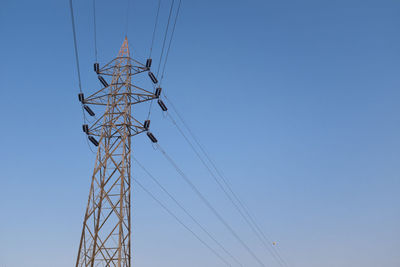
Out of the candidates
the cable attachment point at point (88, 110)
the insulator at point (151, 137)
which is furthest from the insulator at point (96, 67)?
the insulator at point (151, 137)

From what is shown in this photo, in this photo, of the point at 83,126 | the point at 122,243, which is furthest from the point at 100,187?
the point at 83,126

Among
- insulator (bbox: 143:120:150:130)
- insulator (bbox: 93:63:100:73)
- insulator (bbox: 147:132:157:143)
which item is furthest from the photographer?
insulator (bbox: 93:63:100:73)

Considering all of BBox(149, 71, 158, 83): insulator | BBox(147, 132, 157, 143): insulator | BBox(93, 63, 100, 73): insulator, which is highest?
BBox(93, 63, 100, 73): insulator

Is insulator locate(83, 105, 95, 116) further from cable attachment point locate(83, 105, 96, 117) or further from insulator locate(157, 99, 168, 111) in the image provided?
insulator locate(157, 99, 168, 111)

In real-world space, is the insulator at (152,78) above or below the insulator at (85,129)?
above

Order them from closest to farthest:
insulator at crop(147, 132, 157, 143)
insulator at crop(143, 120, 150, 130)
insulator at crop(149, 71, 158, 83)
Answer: insulator at crop(143, 120, 150, 130) < insulator at crop(147, 132, 157, 143) < insulator at crop(149, 71, 158, 83)

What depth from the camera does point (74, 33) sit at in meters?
16.2

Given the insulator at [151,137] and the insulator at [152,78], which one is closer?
the insulator at [151,137]

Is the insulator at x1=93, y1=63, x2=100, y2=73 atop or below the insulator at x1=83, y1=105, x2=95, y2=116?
atop

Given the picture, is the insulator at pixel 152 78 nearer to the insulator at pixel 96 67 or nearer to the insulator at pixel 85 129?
the insulator at pixel 96 67

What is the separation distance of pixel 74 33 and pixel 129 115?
724 centimetres

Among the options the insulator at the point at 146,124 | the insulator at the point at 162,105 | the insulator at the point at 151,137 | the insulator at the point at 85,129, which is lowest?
the insulator at the point at 151,137

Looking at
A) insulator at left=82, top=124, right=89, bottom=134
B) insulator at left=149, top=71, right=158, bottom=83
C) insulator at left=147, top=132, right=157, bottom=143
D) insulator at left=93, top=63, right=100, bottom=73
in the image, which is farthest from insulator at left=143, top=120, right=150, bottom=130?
insulator at left=93, top=63, right=100, bottom=73

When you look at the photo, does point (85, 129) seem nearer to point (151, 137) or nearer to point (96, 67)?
point (151, 137)
